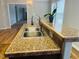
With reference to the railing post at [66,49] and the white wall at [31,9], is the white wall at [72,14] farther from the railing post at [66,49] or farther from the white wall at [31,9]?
the white wall at [31,9]

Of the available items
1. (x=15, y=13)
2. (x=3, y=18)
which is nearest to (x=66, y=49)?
(x=3, y=18)

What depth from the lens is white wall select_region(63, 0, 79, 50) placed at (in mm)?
3386

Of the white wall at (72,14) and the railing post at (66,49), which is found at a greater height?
the white wall at (72,14)

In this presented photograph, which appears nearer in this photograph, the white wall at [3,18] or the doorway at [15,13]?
the white wall at [3,18]

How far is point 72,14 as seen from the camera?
141 inches

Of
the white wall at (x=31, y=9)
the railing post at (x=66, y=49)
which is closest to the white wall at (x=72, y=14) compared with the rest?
the railing post at (x=66, y=49)

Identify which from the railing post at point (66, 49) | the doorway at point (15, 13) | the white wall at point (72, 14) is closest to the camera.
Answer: the railing post at point (66, 49)

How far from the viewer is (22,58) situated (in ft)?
3.84

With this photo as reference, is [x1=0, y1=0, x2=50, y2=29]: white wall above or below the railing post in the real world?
above

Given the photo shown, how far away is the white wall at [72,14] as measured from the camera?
3.39m

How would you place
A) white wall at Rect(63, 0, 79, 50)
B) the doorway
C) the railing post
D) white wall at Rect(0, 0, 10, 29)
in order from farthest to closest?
the doorway < white wall at Rect(0, 0, 10, 29) < white wall at Rect(63, 0, 79, 50) < the railing post

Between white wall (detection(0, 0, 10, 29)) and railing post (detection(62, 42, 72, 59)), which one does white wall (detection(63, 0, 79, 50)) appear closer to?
railing post (detection(62, 42, 72, 59))

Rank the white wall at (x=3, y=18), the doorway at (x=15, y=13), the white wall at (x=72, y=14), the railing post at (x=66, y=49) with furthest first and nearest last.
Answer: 1. the doorway at (x=15, y=13)
2. the white wall at (x=3, y=18)
3. the white wall at (x=72, y=14)
4. the railing post at (x=66, y=49)

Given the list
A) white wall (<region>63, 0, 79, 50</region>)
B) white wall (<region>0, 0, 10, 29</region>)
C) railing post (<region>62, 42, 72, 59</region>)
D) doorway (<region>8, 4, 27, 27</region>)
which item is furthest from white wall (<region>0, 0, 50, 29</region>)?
railing post (<region>62, 42, 72, 59</region>)
